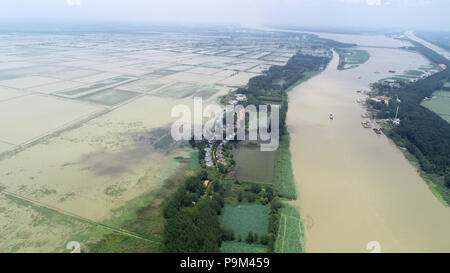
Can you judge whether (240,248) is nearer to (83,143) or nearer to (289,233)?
(289,233)

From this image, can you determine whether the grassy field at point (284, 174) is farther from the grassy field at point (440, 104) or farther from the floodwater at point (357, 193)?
the grassy field at point (440, 104)

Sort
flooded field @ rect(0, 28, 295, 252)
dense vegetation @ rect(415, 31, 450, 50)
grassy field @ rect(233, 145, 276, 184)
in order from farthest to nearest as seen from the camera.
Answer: dense vegetation @ rect(415, 31, 450, 50) < grassy field @ rect(233, 145, 276, 184) < flooded field @ rect(0, 28, 295, 252)

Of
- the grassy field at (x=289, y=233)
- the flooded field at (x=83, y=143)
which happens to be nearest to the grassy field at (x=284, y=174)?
the grassy field at (x=289, y=233)

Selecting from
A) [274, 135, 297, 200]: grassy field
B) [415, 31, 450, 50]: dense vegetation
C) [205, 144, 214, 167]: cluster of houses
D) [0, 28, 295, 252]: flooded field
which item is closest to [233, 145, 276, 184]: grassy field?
[274, 135, 297, 200]: grassy field

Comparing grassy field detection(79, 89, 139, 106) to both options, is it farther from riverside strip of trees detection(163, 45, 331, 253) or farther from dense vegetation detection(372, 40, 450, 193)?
dense vegetation detection(372, 40, 450, 193)

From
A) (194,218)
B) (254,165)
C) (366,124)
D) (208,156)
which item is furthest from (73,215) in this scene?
(366,124)

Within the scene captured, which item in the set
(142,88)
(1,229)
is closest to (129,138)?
(1,229)

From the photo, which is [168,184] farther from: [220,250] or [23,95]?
[23,95]
